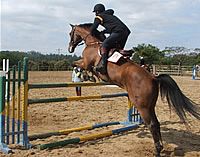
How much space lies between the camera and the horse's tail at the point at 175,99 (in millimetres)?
6680

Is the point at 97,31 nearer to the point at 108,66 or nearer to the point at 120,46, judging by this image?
Answer: the point at 120,46

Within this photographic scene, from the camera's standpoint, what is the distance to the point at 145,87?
629 cm

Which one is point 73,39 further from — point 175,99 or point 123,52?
point 175,99

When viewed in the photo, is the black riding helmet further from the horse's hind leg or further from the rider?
the horse's hind leg

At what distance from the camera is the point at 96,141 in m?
7.22

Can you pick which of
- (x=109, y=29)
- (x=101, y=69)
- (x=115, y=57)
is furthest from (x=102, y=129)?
(x=109, y=29)

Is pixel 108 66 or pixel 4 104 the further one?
pixel 108 66

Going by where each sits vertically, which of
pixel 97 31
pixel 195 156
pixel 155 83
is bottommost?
pixel 195 156

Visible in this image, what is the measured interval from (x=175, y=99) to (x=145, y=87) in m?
0.85

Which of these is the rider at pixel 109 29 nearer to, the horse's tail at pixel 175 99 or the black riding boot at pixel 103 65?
the black riding boot at pixel 103 65

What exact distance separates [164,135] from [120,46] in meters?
2.48

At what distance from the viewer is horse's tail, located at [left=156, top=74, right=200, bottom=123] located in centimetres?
668

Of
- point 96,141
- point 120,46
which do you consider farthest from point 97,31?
point 96,141

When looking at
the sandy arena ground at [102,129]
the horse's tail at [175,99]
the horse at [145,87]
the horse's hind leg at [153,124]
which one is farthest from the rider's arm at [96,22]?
the sandy arena ground at [102,129]
